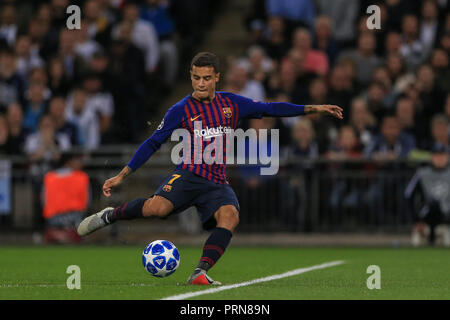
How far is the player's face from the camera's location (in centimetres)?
955

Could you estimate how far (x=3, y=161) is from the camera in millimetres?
17906

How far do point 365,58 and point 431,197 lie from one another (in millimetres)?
3274

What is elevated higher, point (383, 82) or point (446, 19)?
point (446, 19)

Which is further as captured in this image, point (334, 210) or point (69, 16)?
point (69, 16)

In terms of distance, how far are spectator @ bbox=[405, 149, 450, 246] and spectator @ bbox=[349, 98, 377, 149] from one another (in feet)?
3.69

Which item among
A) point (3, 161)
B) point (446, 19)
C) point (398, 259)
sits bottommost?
point (398, 259)

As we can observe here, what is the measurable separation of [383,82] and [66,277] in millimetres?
8860

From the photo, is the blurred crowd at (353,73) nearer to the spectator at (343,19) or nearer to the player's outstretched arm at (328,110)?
the spectator at (343,19)

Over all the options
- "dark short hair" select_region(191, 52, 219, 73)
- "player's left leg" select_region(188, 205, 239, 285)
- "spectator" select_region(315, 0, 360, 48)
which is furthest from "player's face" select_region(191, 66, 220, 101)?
Answer: "spectator" select_region(315, 0, 360, 48)

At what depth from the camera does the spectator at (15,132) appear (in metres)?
18.2
